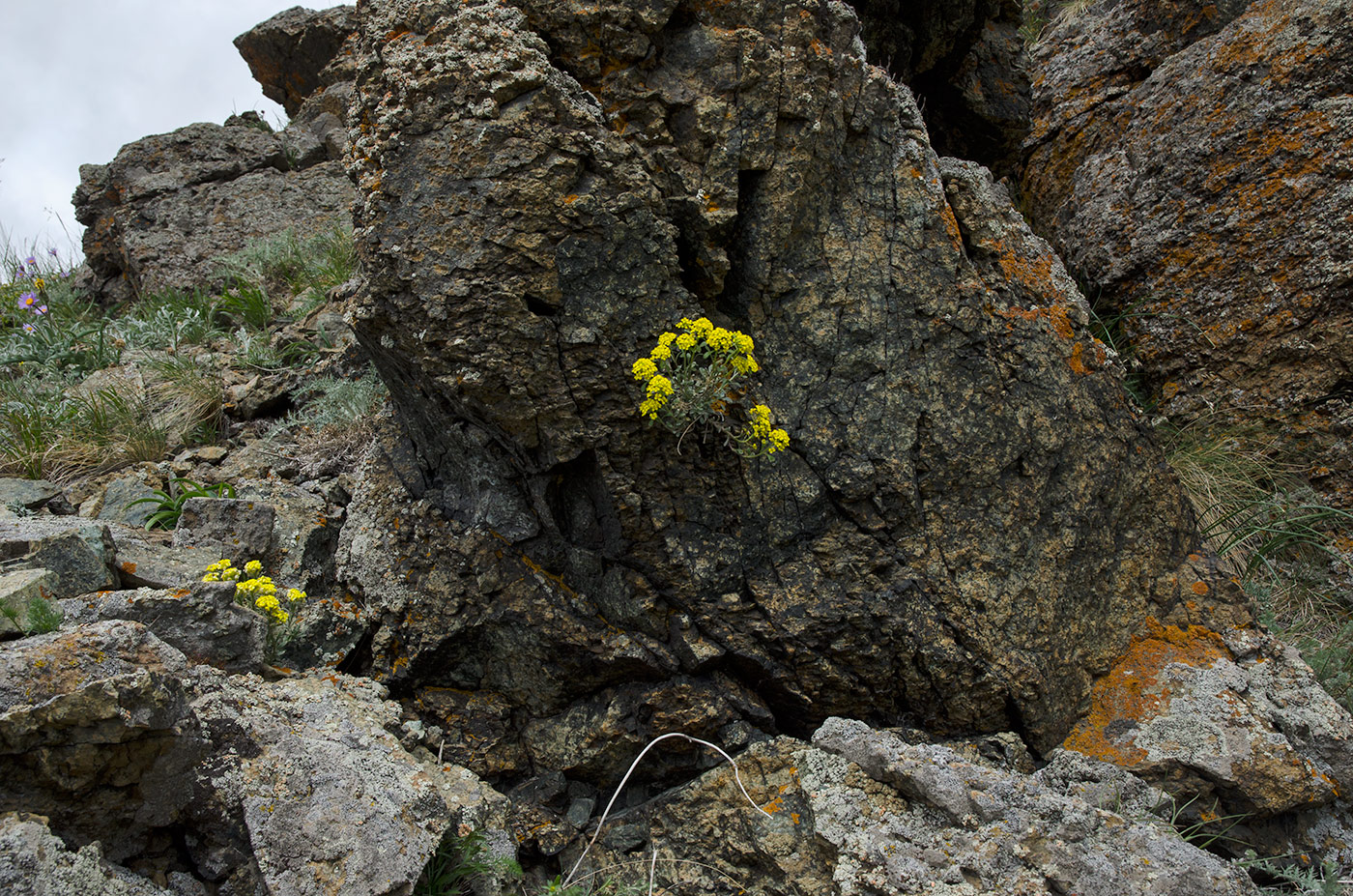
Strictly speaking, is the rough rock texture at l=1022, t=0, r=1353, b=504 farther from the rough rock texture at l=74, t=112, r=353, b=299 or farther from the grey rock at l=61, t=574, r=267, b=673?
the rough rock texture at l=74, t=112, r=353, b=299

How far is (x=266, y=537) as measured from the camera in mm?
3801

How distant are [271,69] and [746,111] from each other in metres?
8.40

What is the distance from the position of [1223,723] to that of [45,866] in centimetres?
384

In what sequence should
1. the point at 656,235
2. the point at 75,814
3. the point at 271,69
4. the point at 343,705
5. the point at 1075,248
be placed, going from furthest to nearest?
the point at 271,69 < the point at 1075,248 < the point at 656,235 < the point at 343,705 < the point at 75,814

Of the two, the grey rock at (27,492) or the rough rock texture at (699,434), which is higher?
the grey rock at (27,492)

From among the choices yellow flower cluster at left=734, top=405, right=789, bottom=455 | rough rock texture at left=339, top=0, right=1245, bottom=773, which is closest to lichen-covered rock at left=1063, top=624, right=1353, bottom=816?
rough rock texture at left=339, top=0, right=1245, bottom=773

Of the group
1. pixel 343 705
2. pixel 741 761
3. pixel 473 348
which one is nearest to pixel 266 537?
pixel 343 705

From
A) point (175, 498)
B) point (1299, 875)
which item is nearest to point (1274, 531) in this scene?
point (1299, 875)

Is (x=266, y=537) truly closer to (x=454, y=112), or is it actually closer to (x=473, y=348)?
(x=473, y=348)

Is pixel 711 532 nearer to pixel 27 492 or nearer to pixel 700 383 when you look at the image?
pixel 700 383

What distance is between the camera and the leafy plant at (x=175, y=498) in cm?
416

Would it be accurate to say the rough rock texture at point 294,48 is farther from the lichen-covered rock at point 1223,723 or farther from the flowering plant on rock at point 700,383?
the lichen-covered rock at point 1223,723

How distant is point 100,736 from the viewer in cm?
214

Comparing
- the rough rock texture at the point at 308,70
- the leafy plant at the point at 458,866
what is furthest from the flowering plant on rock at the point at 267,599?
the rough rock texture at the point at 308,70
